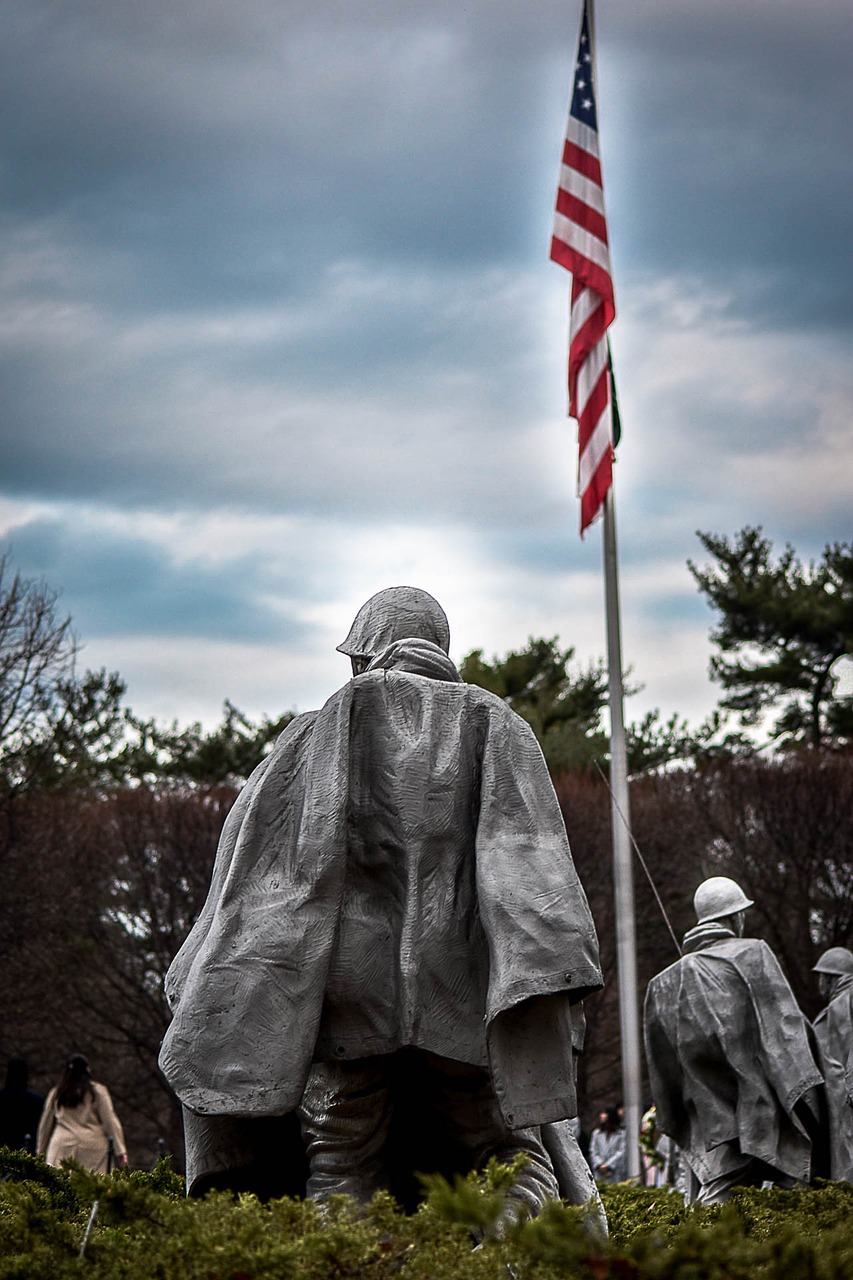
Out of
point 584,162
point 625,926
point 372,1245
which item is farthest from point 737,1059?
point 584,162

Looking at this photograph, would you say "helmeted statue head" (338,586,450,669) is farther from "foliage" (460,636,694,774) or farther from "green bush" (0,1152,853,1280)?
"foliage" (460,636,694,774)

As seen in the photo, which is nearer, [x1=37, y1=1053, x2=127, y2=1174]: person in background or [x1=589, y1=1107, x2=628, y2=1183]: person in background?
[x1=37, y1=1053, x2=127, y2=1174]: person in background

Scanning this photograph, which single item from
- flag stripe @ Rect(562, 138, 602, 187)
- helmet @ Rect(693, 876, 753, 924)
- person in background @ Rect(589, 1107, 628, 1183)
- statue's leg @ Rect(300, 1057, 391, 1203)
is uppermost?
flag stripe @ Rect(562, 138, 602, 187)

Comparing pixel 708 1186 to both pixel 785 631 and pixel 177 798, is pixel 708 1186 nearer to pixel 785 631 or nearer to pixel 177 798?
pixel 177 798

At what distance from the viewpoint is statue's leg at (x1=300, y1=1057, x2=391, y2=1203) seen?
5.37 metres

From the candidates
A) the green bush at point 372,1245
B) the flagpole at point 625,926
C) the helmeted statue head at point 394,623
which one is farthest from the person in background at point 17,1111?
the green bush at point 372,1245

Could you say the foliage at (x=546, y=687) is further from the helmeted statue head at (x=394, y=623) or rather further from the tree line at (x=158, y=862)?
the helmeted statue head at (x=394, y=623)

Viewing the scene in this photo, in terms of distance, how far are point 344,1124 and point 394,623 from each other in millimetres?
1579

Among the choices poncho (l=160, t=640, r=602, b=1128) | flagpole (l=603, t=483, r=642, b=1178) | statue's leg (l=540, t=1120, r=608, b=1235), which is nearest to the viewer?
poncho (l=160, t=640, r=602, b=1128)

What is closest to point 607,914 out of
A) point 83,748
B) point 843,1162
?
point 83,748

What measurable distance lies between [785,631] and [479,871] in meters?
33.0

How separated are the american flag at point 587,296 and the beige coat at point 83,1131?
6844mm

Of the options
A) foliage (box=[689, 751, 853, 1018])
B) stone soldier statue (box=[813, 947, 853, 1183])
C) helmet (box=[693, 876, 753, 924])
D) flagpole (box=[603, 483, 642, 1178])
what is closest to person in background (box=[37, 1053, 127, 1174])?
flagpole (box=[603, 483, 642, 1178])

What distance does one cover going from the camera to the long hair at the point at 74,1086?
15.8 m
